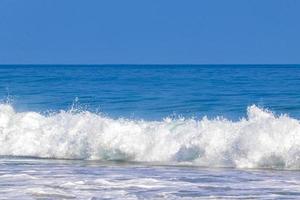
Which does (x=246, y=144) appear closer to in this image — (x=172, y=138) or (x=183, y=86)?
(x=172, y=138)

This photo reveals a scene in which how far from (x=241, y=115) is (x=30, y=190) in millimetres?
13044

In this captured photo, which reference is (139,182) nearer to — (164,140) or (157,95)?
(164,140)

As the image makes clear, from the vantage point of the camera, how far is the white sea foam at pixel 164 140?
684 inches

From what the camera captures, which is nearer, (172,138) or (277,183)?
(277,183)

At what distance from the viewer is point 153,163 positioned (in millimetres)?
17859

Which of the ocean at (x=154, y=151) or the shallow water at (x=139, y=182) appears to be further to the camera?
the ocean at (x=154, y=151)

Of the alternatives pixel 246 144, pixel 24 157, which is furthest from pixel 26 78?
pixel 246 144

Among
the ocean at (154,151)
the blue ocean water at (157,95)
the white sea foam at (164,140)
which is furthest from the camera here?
the blue ocean water at (157,95)

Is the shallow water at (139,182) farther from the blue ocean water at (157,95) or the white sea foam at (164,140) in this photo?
the blue ocean water at (157,95)

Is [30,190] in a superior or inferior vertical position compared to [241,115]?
inferior

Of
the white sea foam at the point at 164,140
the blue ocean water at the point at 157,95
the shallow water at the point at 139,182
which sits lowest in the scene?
the shallow water at the point at 139,182

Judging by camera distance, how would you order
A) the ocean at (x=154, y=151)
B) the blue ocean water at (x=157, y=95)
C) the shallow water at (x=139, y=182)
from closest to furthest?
the shallow water at (x=139, y=182) → the ocean at (x=154, y=151) → the blue ocean water at (x=157, y=95)

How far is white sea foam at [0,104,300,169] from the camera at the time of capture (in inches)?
684

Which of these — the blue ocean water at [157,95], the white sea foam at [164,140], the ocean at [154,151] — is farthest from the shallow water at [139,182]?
the blue ocean water at [157,95]
